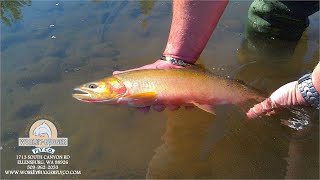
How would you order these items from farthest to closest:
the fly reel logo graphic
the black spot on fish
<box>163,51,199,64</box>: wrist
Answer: the black spot on fish
<box>163,51,199,64</box>: wrist
the fly reel logo graphic

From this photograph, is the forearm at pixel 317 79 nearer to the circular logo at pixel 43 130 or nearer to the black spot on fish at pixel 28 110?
the circular logo at pixel 43 130

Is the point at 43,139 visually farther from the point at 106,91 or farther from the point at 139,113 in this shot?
the point at 139,113

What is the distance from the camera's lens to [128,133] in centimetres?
247

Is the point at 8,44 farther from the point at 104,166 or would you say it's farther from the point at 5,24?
the point at 104,166

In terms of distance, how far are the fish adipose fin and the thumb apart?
671 mm

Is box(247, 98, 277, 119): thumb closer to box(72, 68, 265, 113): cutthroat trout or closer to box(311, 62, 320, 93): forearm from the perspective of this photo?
box(72, 68, 265, 113): cutthroat trout

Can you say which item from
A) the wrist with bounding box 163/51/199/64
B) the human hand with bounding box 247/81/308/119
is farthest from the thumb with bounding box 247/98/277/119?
the wrist with bounding box 163/51/199/64

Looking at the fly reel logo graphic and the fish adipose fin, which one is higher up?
the fish adipose fin

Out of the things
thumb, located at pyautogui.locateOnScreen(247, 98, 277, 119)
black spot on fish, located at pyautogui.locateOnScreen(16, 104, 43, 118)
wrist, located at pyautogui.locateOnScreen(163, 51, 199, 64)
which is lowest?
thumb, located at pyautogui.locateOnScreen(247, 98, 277, 119)

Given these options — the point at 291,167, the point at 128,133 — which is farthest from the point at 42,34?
the point at 291,167

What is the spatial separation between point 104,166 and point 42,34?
5.84 feet

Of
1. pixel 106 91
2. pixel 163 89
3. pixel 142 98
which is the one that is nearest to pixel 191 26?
pixel 163 89

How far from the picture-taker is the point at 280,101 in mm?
2406

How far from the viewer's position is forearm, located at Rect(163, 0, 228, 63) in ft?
7.83
